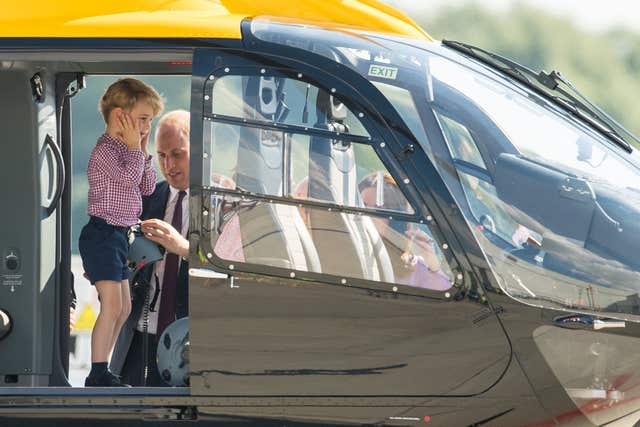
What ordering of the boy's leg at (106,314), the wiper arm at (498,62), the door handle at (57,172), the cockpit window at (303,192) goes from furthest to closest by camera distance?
the door handle at (57,172) → the boy's leg at (106,314) → the wiper arm at (498,62) → the cockpit window at (303,192)

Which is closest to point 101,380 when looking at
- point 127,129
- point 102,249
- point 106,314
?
point 106,314

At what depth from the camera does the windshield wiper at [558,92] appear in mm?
5211

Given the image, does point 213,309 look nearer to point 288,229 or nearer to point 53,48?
point 288,229

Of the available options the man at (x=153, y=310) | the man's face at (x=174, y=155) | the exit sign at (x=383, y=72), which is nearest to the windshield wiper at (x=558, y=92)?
the exit sign at (x=383, y=72)

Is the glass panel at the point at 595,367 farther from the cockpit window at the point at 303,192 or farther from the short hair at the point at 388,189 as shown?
the short hair at the point at 388,189

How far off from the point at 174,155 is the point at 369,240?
1894mm

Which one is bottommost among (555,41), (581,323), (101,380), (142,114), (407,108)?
(101,380)

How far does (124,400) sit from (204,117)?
1.15 meters

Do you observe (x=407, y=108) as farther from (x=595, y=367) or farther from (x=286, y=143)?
(x=595, y=367)

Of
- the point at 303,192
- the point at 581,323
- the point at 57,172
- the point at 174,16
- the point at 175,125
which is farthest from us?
the point at 175,125

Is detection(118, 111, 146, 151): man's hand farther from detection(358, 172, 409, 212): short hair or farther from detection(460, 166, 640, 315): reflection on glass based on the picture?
detection(460, 166, 640, 315): reflection on glass

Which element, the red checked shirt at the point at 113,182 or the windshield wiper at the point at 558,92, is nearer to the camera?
the windshield wiper at the point at 558,92

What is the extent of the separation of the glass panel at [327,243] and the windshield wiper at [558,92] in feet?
3.08

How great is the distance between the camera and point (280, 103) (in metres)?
4.95
